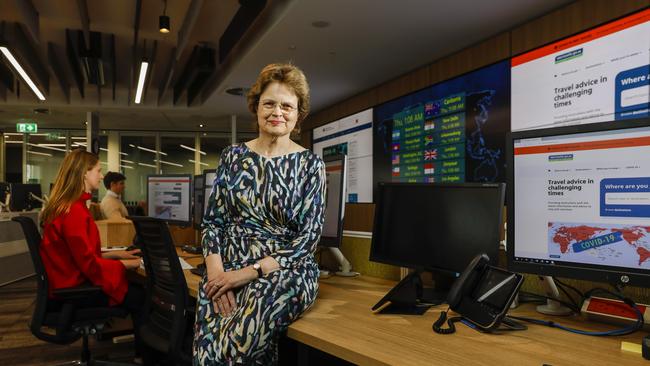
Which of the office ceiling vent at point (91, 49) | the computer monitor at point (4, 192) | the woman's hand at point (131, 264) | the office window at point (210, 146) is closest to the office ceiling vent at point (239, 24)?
the office ceiling vent at point (91, 49)

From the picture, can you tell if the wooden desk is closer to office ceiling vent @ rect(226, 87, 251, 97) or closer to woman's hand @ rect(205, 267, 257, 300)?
woman's hand @ rect(205, 267, 257, 300)

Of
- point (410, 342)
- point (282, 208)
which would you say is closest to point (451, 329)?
point (410, 342)

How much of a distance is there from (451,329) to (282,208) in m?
0.57

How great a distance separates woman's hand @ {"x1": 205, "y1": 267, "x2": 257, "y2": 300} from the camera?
1.31 meters

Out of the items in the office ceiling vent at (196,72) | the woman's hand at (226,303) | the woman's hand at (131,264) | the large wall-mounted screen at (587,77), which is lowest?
the woman's hand at (131,264)

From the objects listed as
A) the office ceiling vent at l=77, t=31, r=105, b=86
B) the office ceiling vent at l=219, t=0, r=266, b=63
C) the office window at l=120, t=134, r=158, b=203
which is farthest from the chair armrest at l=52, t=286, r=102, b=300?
the office window at l=120, t=134, r=158, b=203

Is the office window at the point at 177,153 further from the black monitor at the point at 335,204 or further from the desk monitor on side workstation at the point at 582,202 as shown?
the desk monitor on side workstation at the point at 582,202

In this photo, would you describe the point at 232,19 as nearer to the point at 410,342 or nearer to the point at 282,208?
the point at 282,208

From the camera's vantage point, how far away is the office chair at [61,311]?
2.29 m

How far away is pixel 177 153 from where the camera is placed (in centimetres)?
1150

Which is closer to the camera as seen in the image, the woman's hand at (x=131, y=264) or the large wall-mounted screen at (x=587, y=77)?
the woman's hand at (x=131, y=264)

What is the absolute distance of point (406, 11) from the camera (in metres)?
3.81

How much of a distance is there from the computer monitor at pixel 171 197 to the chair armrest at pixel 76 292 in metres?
1.02

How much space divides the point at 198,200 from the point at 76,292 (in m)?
1.11
